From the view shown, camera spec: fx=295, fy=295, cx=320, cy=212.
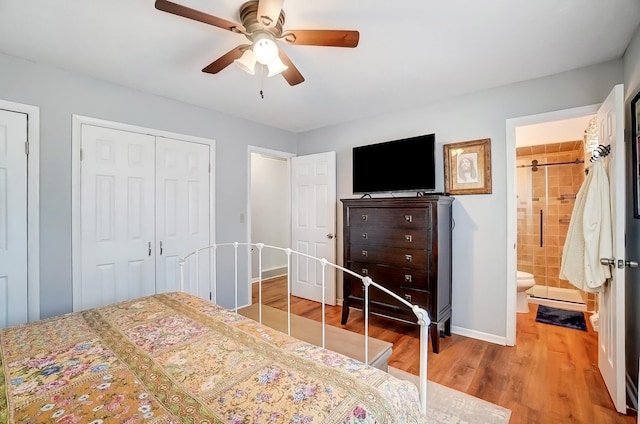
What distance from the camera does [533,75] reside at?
8.20 ft

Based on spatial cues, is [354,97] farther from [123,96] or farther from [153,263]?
[153,263]

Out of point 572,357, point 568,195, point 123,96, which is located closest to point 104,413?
point 123,96

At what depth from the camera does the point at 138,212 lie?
2816 millimetres

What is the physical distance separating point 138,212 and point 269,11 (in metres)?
2.25

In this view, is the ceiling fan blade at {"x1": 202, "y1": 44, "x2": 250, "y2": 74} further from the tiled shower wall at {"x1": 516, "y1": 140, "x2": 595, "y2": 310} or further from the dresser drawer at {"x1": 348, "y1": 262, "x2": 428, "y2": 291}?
the tiled shower wall at {"x1": 516, "y1": 140, "x2": 595, "y2": 310}

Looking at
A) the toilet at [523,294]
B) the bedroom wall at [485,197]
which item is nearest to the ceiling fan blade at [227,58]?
the bedroom wall at [485,197]

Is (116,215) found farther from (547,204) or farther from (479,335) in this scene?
(547,204)

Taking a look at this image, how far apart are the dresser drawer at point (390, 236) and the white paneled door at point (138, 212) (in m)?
1.60

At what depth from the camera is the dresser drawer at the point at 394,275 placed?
2662 millimetres

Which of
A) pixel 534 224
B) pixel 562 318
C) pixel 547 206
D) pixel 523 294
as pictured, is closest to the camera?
pixel 562 318

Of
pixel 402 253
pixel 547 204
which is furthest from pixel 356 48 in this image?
pixel 547 204

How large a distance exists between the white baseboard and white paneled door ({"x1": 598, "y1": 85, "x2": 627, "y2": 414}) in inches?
31.3

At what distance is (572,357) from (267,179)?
4623mm

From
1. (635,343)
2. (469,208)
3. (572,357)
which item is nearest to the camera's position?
(635,343)
